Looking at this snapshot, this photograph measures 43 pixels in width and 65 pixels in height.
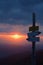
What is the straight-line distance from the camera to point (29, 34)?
28.6 ft

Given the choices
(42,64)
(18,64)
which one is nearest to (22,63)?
(18,64)

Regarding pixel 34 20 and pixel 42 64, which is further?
pixel 42 64

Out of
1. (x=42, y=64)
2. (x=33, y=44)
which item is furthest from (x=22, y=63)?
(x=33, y=44)

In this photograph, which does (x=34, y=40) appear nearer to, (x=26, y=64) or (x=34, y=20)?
(x=34, y=20)

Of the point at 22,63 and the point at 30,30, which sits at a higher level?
the point at 30,30

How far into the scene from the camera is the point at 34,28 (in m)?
8.49

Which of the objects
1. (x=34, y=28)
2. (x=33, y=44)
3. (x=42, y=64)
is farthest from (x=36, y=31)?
(x=42, y=64)

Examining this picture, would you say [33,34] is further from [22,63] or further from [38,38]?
[22,63]

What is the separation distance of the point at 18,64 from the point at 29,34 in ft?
29.7

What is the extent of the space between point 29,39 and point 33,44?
0.36 m

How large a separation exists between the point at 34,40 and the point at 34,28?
2.15 ft

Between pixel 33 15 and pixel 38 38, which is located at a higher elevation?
pixel 33 15

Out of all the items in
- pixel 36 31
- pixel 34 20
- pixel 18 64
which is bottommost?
pixel 18 64

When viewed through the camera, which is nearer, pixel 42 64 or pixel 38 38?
pixel 38 38
